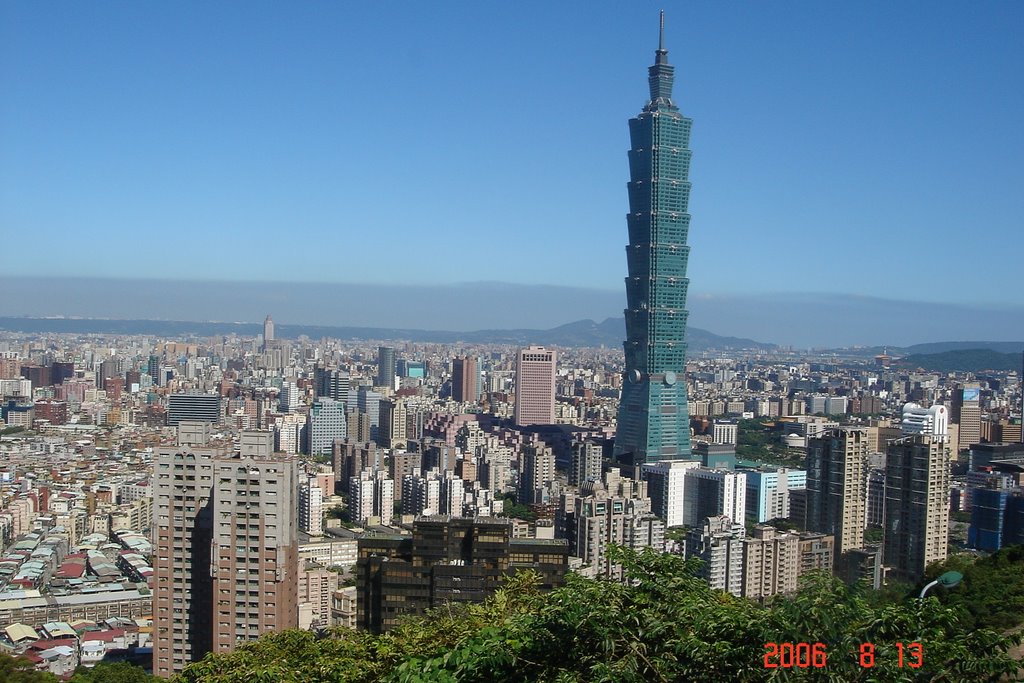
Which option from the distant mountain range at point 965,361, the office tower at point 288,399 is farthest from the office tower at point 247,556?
the distant mountain range at point 965,361

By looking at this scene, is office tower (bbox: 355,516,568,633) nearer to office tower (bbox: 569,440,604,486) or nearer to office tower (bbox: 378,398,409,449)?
office tower (bbox: 569,440,604,486)


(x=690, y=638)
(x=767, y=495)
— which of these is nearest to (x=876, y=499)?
(x=767, y=495)

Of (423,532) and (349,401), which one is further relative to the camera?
(349,401)

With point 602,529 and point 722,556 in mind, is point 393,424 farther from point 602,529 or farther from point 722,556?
point 722,556

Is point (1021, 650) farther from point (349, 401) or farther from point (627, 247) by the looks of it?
point (349, 401)

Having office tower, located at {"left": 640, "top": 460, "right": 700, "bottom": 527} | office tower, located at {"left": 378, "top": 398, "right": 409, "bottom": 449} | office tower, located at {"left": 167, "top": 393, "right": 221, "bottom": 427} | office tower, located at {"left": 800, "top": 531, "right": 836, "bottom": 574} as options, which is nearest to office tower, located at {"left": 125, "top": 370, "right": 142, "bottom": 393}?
office tower, located at {"left": 167, "top": 393, "right": 221, "bottom": 427}

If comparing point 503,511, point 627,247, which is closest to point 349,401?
point 627,247
